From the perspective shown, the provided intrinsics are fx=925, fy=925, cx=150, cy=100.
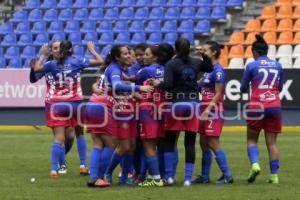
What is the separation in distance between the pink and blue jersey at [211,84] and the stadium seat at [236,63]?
14.4m

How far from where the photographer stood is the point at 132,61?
14234 millimetres

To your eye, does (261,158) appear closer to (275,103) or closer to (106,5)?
(275,103)

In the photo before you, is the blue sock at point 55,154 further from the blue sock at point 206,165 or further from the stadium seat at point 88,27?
the stadium seat at point 88,27

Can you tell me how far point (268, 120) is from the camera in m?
14.2

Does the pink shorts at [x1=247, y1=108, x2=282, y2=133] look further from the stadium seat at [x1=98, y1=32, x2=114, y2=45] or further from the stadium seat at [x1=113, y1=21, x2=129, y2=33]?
the stadium seat at [x1=113, y1=21, x2=129, y2=33]

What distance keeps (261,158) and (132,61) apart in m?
5.19

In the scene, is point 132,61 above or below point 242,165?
above

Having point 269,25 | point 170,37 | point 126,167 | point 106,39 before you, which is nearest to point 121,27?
point 106,39

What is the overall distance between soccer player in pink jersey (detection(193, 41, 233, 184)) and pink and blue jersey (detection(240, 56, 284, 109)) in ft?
1.37

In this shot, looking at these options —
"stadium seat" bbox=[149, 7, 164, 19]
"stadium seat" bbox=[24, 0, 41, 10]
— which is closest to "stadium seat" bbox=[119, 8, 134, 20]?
"stadium seat" bbox=[149, 7, 164, 19]

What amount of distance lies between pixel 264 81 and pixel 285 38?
16090mm

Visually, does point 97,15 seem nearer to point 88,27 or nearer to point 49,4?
point 88,27

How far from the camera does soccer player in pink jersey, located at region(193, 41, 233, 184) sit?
14117mm

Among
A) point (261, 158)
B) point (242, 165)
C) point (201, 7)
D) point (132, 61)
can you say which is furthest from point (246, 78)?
point (201, 7)
